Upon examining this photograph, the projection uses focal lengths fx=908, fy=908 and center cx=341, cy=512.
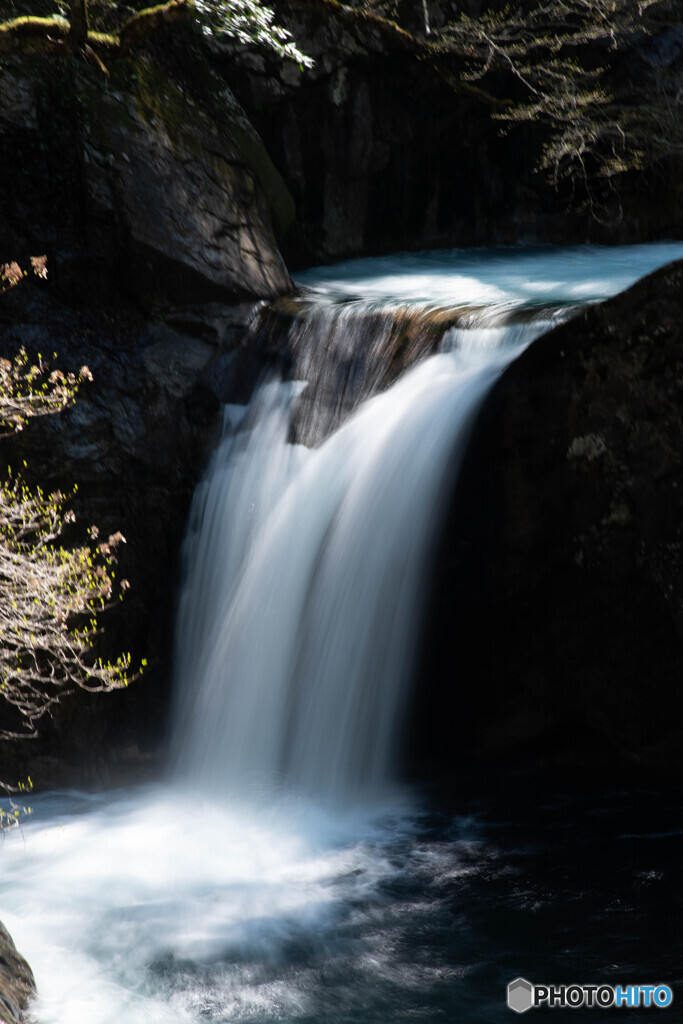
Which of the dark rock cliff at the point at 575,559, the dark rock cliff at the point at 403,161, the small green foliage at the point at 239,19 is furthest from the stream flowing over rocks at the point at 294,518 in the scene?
the small green foliage at the point at 239,19

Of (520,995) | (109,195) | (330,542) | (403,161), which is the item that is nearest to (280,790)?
(330,542)

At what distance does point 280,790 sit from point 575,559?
270 cm

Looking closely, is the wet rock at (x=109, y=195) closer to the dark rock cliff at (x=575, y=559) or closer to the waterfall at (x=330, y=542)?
the waterfall at (x=330, y=542)

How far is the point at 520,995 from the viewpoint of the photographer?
14.3 feet

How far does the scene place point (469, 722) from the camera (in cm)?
642

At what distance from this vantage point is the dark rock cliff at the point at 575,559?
18.3 feet

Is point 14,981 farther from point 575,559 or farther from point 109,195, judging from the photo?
point 109,195

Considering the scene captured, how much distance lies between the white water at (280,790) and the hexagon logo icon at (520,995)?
29cm

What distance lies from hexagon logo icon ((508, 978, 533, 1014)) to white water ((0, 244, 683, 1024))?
0.29 m

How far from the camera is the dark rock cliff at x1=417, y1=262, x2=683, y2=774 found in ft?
18.3

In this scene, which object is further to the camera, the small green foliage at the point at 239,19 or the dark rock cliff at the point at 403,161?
the dark rock cliff at the point at 403,161

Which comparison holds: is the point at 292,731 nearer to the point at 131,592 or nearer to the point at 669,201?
the point at 131,592

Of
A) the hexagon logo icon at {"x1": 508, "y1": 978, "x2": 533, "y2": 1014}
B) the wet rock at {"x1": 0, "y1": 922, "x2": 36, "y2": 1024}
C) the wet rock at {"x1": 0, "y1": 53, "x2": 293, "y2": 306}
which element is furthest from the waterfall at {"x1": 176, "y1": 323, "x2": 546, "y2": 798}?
the wet rock at {"x1": 0, "y1": 922, "x2": 36, "y2": 1024}

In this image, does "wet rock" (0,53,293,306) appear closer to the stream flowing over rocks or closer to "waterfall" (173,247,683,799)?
the stream flowing over rocks
